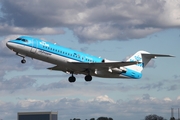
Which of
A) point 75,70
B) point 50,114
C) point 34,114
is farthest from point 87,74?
point 34,114

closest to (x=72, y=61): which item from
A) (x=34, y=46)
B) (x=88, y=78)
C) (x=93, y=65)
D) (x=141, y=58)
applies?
(x=93, y=65)

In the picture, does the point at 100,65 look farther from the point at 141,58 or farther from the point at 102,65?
the point at 141,58

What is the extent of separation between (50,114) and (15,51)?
8106 cm

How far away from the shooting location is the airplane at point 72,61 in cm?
6719

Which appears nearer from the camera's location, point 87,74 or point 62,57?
point 62,57

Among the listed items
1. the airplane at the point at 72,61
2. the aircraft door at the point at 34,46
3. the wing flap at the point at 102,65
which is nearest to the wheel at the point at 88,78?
the airplane at the point at 72,61

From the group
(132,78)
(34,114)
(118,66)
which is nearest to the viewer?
(118,66)

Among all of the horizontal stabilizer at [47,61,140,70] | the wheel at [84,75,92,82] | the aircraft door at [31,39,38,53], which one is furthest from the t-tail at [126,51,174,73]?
the aircraft door at [31,39,38,53]

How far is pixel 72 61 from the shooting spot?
69188mm

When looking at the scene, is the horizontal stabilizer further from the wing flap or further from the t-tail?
the t-tail

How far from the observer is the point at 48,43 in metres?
68.2

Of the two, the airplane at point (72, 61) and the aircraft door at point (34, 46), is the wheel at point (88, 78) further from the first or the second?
the aircraft door at point (34, 46)

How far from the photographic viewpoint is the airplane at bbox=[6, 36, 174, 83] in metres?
67.2

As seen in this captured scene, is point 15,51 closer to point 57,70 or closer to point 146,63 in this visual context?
point 57,70
